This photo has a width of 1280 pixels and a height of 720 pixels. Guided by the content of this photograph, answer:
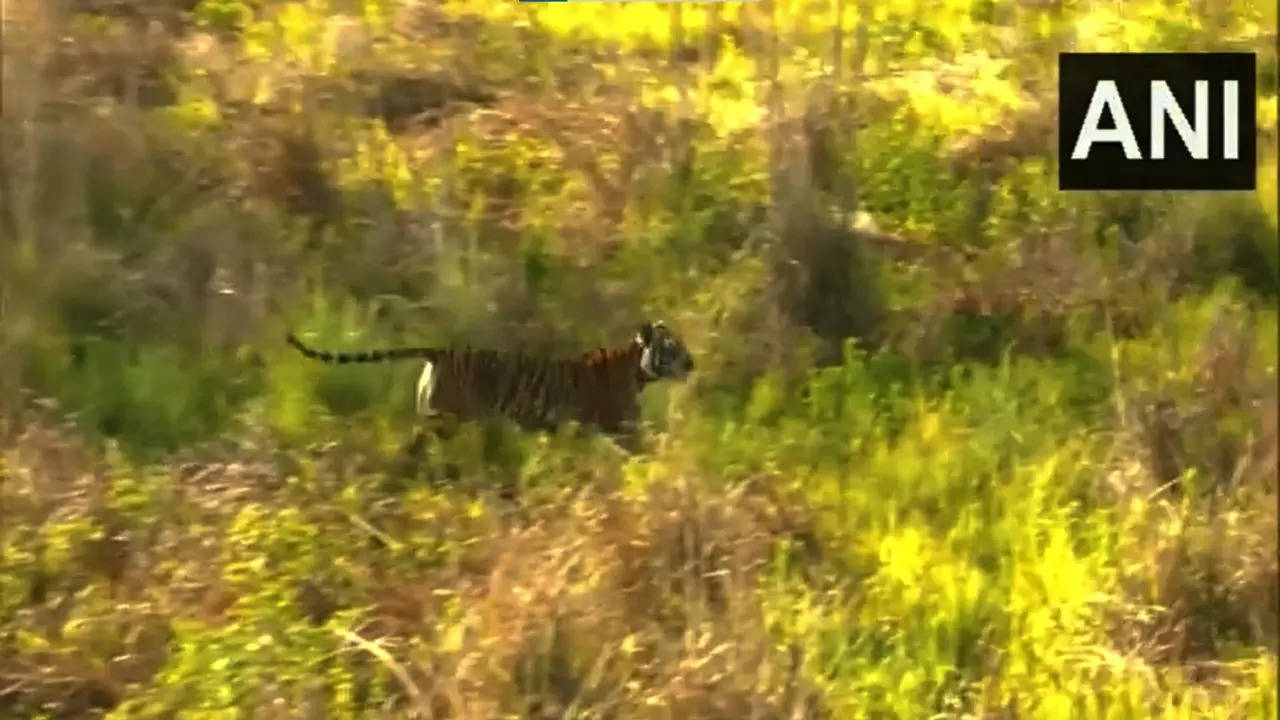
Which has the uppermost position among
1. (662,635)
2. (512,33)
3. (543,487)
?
(512,33)

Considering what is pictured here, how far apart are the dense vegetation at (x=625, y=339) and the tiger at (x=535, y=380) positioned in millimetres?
15

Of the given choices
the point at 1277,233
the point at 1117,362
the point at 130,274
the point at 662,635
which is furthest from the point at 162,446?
the point at 1277,233

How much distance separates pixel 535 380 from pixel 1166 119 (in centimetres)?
53

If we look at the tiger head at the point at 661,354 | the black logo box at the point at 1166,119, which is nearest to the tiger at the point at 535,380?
the tiger head at the point at 661,354

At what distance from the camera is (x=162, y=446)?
1142mm

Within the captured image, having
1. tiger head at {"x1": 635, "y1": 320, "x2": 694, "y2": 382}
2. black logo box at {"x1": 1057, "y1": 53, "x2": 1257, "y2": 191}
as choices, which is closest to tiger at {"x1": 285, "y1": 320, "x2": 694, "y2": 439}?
tiger head at {"x1": 635, "y1": 320, "x2": 694, "y2": 382}

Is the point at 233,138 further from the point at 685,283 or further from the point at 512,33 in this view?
the point at 685,283

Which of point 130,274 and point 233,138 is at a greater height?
point 233,138

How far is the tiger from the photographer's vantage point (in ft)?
3.76

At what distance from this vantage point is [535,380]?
115 centimetres

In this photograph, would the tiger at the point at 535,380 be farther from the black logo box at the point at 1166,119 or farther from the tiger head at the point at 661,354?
the black logo box at the point at 1166,119

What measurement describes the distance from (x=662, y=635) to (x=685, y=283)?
0.27 meters

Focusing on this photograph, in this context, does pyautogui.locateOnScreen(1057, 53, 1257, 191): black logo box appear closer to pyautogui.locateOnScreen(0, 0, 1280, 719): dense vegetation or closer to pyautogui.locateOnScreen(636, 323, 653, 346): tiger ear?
pyautogui.locateOnScreen(0, 0, 1280, 719): dense vegetation

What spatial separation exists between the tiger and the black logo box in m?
0.37
